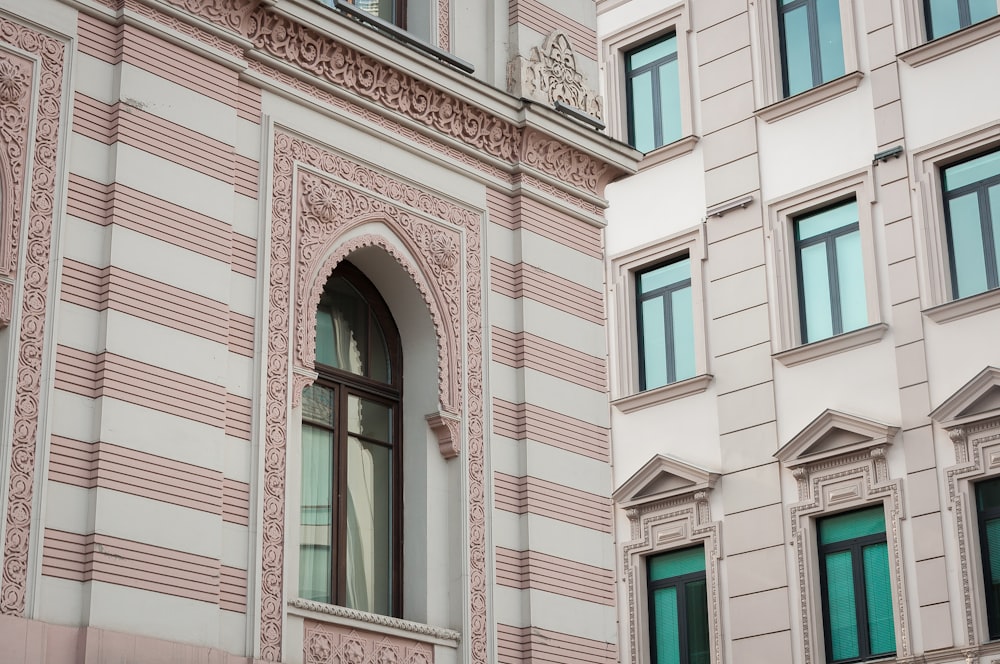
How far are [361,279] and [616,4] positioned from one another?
36.2ft

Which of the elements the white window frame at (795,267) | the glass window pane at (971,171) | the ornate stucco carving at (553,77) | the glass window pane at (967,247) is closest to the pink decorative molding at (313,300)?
the ornate stucco carving at (553,77)

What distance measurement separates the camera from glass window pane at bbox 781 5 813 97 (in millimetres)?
21156

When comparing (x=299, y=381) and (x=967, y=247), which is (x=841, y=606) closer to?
(x=967, y=247)

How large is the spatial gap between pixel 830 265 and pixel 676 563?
423 centimetres

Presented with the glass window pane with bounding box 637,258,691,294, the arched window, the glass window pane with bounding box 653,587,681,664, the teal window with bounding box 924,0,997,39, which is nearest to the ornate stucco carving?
the arched window

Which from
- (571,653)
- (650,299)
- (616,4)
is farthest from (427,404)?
(616,4)

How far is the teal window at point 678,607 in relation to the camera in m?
20.4

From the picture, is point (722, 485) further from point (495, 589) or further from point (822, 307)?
point (495, 589)

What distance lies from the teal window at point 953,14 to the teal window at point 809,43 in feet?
4.03

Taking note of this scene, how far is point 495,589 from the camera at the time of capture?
513 inches

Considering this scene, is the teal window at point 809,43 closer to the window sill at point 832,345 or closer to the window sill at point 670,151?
the window sill at point 670,151

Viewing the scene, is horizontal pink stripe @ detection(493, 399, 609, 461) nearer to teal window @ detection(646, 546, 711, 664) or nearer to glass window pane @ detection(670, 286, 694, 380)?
teal window @ detection(646, 546, 711, 664)

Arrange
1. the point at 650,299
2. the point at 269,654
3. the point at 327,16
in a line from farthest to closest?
the point at 650,299
the point at 327,16
the point at 269,654

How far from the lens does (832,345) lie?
64.3ft
